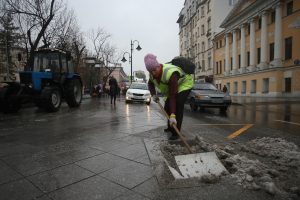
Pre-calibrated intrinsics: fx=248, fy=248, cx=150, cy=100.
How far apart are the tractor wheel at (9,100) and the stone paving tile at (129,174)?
8.44m

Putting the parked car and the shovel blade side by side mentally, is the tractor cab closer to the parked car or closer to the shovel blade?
the parked car

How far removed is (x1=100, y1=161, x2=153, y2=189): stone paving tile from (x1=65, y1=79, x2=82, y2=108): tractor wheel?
32.2 feet

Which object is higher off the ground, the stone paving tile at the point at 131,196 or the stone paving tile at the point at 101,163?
the stone paving tile at the point at 101,163

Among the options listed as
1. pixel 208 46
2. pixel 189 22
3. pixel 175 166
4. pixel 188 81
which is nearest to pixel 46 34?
pixel 188 81

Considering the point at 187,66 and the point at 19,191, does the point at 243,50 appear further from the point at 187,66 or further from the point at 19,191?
the point at 19,191

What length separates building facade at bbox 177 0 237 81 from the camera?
46938mm

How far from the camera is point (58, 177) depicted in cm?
288

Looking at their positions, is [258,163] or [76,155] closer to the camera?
[258,163]

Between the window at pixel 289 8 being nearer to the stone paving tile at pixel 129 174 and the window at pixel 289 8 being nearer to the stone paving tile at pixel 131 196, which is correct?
the stone paving tile at pixel 129 174

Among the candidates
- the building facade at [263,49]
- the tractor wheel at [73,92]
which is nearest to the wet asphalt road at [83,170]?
the tractor wheel at [73,92]

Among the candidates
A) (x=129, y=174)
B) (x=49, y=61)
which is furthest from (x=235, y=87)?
(x=129, y=174)

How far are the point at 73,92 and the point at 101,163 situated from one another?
989 cm

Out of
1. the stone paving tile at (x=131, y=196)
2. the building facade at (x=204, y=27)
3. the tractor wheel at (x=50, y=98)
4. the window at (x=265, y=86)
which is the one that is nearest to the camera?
the stone paving tile at (x=131, y=196)

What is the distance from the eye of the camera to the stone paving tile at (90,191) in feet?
7.91
